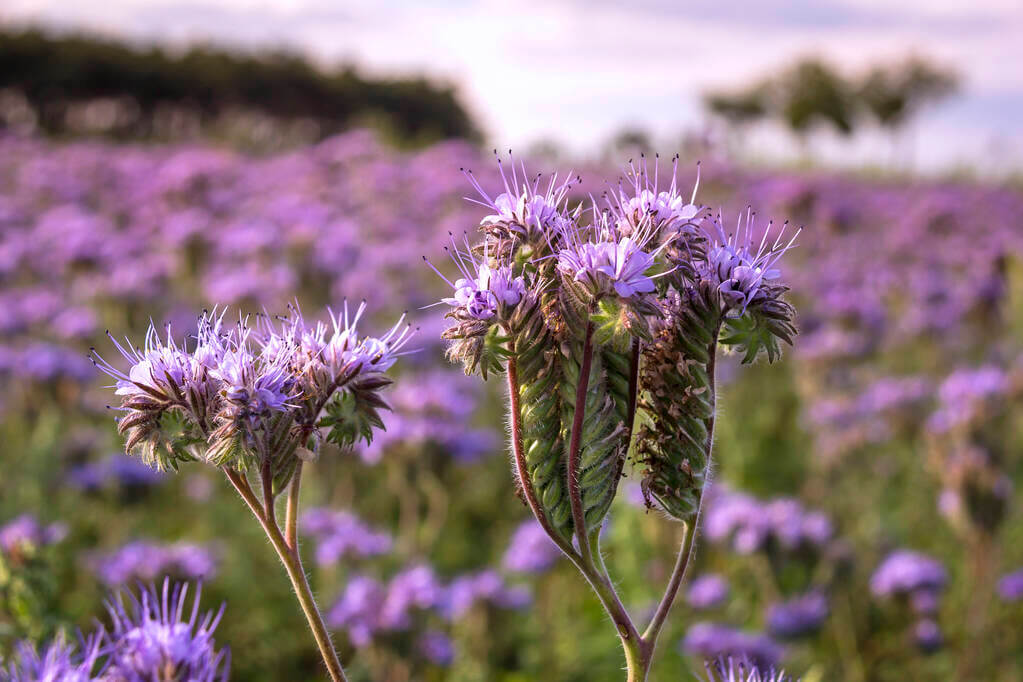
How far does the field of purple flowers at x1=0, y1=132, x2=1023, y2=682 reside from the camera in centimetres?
485

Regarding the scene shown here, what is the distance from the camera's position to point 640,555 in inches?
220

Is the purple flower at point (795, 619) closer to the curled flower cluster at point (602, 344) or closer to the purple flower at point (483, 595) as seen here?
the purple flower at point (483, 595)

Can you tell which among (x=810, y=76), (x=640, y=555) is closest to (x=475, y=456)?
(x=640, y=555)

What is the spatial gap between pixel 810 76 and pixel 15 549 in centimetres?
5689

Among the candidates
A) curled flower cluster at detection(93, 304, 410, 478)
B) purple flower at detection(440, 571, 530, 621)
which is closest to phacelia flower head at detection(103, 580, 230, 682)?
curled flower cluster at detection(93, 304, 410, 478)

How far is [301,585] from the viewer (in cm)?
162

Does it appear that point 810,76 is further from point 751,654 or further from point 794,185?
point 751,654

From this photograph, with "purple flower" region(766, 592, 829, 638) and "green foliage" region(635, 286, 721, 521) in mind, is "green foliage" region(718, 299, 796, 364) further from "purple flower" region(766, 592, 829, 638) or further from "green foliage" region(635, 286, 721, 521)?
"purple flower" region(766, 592, 829, 638)

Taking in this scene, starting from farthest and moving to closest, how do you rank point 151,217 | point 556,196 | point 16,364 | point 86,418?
point 151,217 → point 86,418 → point 16,364 → point 556,196

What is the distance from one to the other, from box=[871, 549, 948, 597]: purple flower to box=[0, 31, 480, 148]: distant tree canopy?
64.1 ft

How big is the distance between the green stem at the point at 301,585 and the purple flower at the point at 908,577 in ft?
14.0

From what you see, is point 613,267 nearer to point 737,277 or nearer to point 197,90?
point 737,277

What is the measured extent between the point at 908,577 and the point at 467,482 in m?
3.31

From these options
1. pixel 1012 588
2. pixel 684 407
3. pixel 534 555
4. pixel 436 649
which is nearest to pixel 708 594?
pixel 534 555
